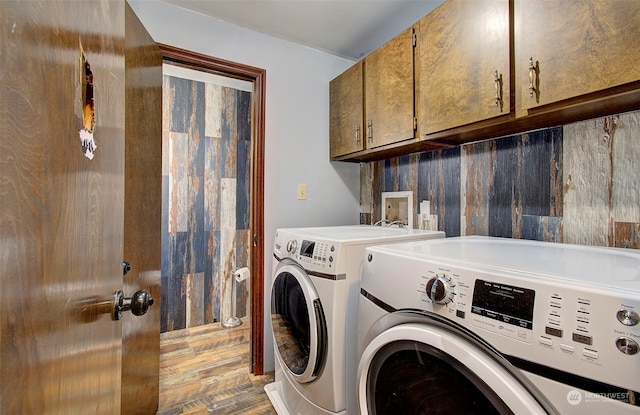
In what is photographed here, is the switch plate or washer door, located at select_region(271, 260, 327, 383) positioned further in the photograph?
the switch plate

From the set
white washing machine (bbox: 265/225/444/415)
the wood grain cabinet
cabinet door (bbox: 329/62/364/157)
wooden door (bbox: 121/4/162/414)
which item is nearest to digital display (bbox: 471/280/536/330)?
Answer: white washing machine (bbox: 265/225/444/415)

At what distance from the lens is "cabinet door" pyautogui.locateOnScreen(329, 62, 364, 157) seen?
195cm

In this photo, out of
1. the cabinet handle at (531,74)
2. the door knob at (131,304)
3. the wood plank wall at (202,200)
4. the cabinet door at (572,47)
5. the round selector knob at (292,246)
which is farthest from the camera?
the wood plank wall at (202,200)

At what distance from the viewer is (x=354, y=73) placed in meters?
1.98

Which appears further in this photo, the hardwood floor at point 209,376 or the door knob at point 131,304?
the hardwood floor at point 209,376

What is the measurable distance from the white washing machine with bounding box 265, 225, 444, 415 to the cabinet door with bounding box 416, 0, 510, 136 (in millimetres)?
632

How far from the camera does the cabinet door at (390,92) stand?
5.18ft

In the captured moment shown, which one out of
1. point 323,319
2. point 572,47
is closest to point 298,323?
point 323,319

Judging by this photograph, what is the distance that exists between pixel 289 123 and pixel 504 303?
6.01ft

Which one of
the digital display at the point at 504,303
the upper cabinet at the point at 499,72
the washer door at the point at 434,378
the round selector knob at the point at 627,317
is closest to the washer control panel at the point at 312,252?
the washer door at the point at 434,378

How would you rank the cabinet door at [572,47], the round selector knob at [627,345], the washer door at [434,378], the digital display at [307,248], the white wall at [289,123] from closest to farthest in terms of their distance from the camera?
1. the round selector knob at [627,345]
2. the washer door at [434,378]
3. the cabinet door at [572,47]
4. the digital display at [307,248]
5. the white wall at [289,123]

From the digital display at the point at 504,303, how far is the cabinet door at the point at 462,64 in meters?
0.82

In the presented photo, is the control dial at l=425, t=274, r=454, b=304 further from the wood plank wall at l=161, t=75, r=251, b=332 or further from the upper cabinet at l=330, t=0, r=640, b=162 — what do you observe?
the wood plank wall at l=161, t=75, r=251, b=332

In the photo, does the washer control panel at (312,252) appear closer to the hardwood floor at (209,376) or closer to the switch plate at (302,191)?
the switch plate at (302,191)
